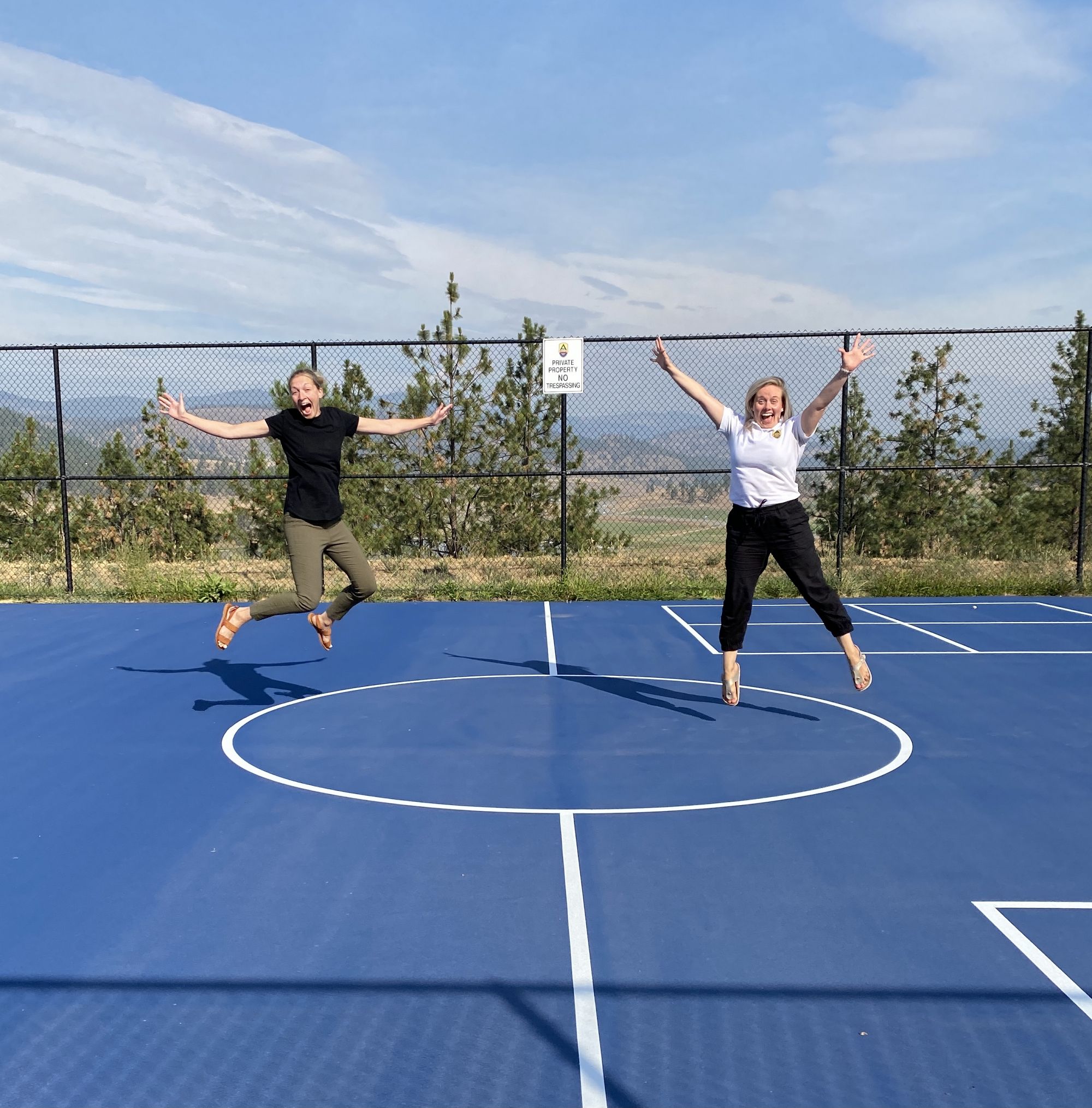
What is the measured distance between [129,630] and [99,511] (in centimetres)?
916

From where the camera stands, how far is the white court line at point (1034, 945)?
273cm

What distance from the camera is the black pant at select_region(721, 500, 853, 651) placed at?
5.71 metres

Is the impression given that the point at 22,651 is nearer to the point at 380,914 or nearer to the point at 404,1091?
the point at 380,914

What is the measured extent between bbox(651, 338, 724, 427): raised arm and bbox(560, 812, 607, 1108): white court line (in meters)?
3.01

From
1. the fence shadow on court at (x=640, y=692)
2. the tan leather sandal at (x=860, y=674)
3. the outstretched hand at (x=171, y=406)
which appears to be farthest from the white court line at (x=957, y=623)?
the outstretched hand at (x=171, y=406)

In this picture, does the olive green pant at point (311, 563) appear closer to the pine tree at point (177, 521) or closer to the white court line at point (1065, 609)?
the white court line at point (1065, 609)

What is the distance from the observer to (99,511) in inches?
682

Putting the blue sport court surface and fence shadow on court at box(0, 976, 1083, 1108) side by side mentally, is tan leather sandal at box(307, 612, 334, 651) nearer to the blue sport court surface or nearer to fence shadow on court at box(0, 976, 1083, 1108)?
the blue sport court surface

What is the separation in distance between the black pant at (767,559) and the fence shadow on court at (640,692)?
22.1 inches

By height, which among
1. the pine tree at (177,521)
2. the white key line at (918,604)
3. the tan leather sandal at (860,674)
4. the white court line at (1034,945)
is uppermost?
the pine tree at (177,521)

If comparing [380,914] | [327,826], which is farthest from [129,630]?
[380,914]

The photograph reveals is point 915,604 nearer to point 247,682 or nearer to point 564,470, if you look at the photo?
point 564,470

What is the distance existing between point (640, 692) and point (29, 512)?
14.9 m

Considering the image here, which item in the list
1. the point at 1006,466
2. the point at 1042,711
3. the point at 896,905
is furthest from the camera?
the point at 1006,466
